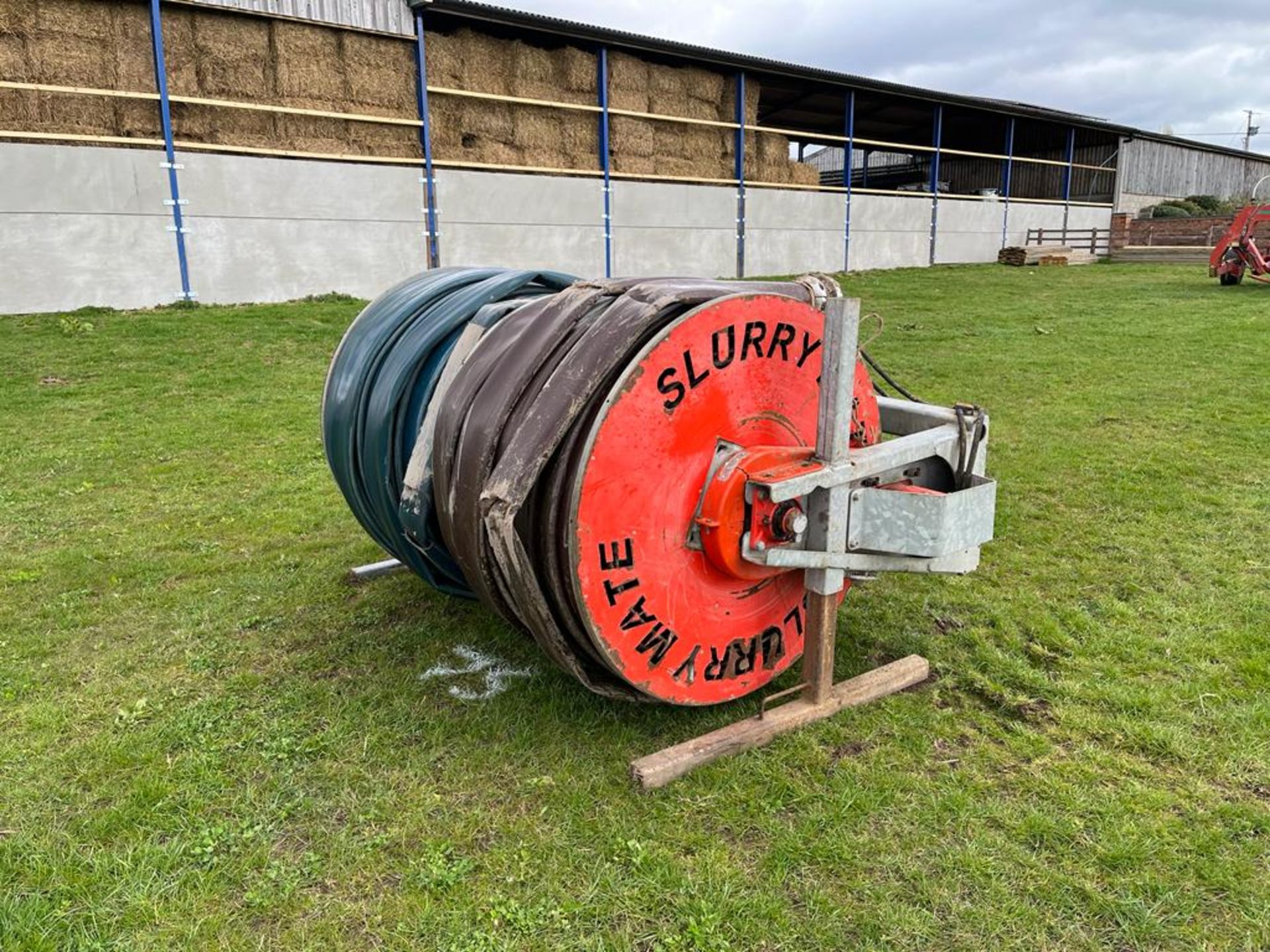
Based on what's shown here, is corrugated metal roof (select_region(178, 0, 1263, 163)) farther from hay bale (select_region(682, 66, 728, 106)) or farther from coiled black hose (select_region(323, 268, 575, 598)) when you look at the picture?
coiled black hose (select_region(323, 268, 575, 598))

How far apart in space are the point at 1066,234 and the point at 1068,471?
1079 inches

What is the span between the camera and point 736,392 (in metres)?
2.78

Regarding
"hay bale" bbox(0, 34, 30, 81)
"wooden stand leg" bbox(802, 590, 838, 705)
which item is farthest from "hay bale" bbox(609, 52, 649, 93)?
"wooden stand leg" bbox(802, 590, 838, 705)

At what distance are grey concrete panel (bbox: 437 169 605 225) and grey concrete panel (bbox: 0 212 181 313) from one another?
4.70 meters

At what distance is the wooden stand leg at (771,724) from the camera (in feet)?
9.11

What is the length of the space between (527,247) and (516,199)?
88cm

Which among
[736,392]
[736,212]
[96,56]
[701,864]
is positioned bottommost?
[701,864]

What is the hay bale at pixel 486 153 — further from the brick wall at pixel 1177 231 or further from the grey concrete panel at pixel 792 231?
the brick wall at pixel 1177 231

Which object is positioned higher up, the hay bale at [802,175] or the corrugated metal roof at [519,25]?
the corrugated metal roof at [519,25]

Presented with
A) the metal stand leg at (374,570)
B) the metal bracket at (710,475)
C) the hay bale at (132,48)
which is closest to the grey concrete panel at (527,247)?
the hay bale at (132,48)

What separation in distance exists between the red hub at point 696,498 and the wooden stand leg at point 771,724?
128mm

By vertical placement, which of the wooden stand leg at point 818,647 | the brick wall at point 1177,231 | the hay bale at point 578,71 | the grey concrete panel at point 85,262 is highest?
the hay bale at point 578,71

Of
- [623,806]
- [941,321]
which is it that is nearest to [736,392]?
[623,806]

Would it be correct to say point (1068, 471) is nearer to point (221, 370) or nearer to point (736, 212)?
point (221, 370)
